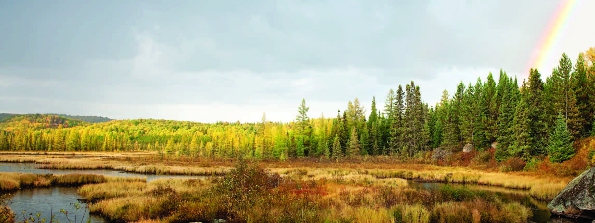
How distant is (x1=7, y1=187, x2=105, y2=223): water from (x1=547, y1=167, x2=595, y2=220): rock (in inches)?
951

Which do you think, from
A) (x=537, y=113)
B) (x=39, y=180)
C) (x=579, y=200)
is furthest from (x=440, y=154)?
(x=39, y=180)

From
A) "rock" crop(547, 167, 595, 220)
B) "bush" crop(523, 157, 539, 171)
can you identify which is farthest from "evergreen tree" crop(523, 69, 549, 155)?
"rock" crop(547, 167, 595, 220)

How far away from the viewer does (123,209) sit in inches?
725

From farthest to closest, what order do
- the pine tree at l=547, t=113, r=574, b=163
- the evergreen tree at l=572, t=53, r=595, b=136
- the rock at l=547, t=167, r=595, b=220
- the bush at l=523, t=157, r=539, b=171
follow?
the evergreen tree at l=572, t=53, r=595, b=136 → the bush at l=523, t=157, r=539, b=171 → the pine tree at l=547, t=113, r=574, b=163 → the rock at l=547, t=167, r=595, b=220

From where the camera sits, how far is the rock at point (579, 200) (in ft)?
59.3

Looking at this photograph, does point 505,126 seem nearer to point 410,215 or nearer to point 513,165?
point 513,165

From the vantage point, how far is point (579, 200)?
18.5 metres

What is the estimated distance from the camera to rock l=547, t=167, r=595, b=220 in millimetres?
18078

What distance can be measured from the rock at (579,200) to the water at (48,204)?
951 inches

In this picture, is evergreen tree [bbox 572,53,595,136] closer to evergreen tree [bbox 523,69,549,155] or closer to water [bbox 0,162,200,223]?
evergreen tree [bbox 523,69,549,155]

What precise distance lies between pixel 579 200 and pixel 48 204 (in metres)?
30.1

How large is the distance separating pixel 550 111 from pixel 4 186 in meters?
65.2

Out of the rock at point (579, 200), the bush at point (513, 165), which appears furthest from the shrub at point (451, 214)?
the bush at point (513, 165)

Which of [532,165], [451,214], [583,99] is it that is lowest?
[451,214]
